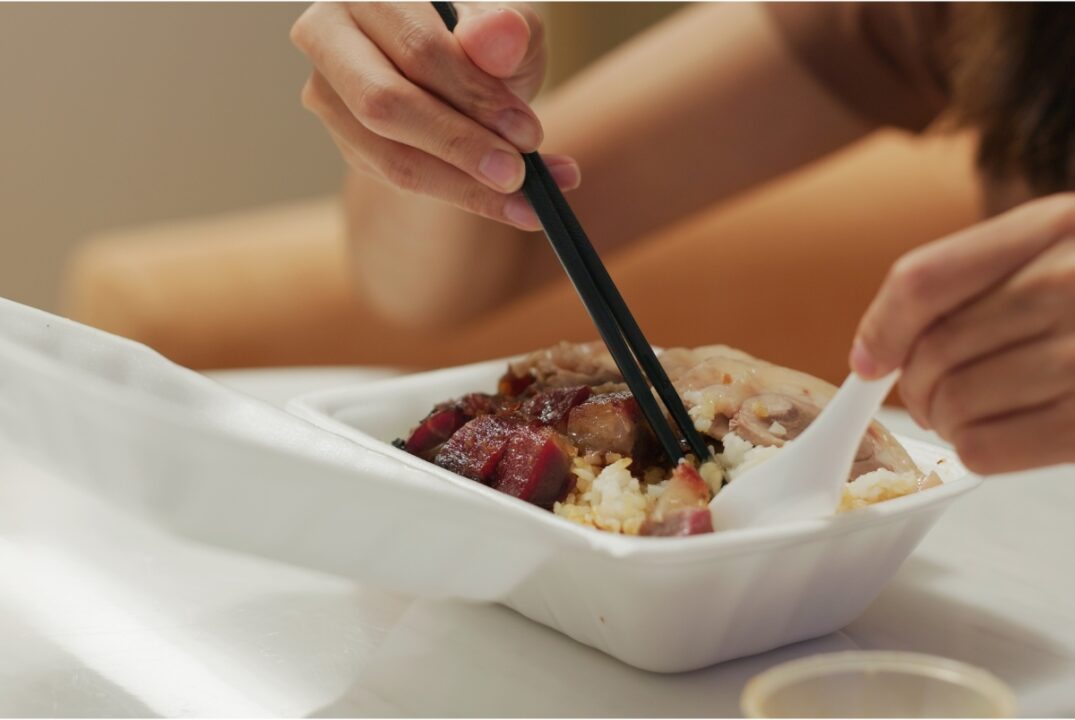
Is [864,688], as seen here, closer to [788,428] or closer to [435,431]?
[788,428]

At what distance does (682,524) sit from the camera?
67cm

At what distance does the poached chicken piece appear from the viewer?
71 cm

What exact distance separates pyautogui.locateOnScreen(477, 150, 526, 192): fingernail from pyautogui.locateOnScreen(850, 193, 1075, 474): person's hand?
327mm

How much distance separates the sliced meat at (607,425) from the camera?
78cm

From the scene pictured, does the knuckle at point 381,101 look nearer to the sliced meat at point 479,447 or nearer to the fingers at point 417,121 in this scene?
the fingers at point 417,121

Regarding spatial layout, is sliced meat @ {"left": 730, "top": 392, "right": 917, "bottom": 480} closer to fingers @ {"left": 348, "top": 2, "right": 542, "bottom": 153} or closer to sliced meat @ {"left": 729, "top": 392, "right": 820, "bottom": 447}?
sliced meat @ {"left": 729, "top": 392, "right": 820, "bottom": 447}

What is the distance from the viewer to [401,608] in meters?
0.80

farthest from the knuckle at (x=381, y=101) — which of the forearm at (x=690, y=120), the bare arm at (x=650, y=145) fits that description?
the forearm at (x=690, y=120)

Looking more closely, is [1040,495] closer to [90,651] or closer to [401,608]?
[401,608]

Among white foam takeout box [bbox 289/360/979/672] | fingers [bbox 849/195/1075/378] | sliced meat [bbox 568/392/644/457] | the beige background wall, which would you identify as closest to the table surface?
white foam takeout box [bbox 289/360/979/672]

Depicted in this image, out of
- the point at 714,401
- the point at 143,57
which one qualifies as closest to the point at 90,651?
the point at 714,401

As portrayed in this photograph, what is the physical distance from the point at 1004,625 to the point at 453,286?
136 cm

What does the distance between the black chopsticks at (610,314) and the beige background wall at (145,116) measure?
2.68 meters

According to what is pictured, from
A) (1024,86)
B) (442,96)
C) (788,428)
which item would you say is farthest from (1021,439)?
(1024,86)
